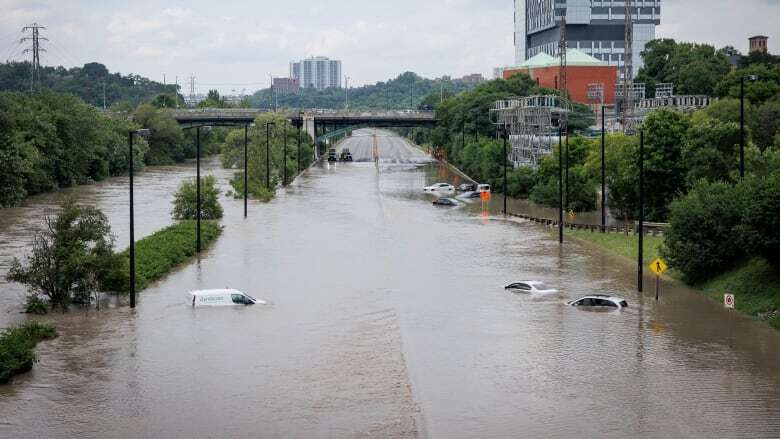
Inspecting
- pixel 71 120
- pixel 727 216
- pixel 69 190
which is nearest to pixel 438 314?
pixel 727 216

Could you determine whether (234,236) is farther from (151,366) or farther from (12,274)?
(151,366)

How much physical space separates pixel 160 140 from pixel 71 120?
38200 millimetres

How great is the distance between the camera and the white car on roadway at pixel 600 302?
121 feet

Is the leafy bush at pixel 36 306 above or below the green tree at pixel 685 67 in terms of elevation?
below

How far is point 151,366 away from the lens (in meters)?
28.6

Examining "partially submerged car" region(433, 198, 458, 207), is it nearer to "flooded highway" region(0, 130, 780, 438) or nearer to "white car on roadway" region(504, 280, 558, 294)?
"flooded highway" region(0, 130, 780, 438)

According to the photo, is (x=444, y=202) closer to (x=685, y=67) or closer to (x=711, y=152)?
(x=711, y=152)

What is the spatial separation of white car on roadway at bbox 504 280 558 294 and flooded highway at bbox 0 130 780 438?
637mm

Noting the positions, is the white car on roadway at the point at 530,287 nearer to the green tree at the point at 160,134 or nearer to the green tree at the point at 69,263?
the green tree at the point at 69,263

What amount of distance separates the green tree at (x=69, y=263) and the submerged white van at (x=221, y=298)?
3.15 m

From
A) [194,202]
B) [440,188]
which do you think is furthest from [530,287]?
[440,188]

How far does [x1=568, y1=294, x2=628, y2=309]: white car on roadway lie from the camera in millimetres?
36750

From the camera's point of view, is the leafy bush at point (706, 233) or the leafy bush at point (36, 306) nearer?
the leafy bush at point (36, 306)

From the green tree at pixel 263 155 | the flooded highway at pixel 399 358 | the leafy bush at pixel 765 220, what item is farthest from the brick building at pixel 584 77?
the leafy bush at pixel 765 220
